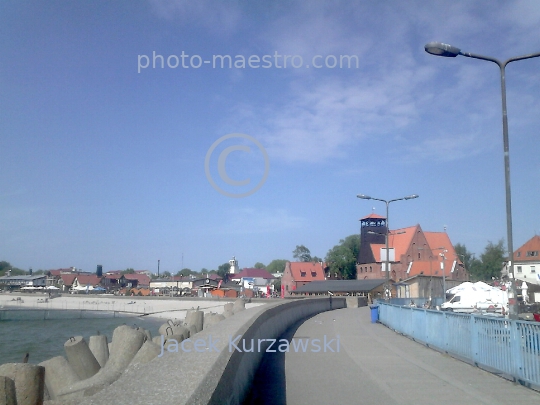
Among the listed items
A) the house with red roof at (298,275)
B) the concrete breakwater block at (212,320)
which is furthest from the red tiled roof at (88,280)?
the concrete breakwater block at (212,320)

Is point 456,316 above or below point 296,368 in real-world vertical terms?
above

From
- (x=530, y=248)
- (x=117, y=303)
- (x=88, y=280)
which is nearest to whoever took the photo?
(x=530, y=248)

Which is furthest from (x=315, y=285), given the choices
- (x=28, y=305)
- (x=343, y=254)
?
(x=28, y=305)

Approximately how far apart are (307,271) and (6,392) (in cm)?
10843

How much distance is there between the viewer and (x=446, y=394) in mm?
8523

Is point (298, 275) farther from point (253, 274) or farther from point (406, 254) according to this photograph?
point (253, 274)

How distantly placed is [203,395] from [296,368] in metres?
7.08

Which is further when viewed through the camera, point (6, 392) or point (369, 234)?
point (369, 234)

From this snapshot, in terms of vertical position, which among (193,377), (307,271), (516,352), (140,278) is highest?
(193,377)

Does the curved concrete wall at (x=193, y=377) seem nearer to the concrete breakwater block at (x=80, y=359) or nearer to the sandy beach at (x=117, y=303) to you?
the concrete breakwater block at (x=80, y=359)

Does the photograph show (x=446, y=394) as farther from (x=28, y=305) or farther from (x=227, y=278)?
(x=227, y=278)

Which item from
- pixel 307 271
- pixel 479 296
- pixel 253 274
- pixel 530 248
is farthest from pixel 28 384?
pixel 253 274

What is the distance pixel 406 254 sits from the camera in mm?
97812

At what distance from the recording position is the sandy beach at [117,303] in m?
77.1
